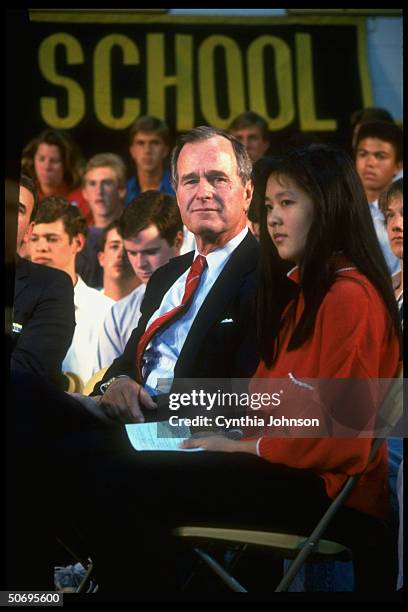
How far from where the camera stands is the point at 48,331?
3.68 metres

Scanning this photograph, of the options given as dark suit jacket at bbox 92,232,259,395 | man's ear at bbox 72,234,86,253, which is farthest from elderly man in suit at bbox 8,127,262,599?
man's ear at bbox 72,234,86,253

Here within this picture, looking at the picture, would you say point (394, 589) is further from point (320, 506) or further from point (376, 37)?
point (376, 37)

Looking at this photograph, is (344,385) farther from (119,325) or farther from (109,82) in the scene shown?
(109,82)

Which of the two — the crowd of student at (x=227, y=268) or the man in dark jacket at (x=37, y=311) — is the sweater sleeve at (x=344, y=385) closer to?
the crowd of student at (x=227, y=268)

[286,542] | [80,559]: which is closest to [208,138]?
[286,542]

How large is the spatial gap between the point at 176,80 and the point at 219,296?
0.90 metres

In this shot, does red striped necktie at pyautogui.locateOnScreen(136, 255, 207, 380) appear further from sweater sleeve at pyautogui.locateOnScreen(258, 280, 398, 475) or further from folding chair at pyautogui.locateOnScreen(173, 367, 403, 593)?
folding chair at pyautogui.locateOnScreen(173, 367, 403, 593)

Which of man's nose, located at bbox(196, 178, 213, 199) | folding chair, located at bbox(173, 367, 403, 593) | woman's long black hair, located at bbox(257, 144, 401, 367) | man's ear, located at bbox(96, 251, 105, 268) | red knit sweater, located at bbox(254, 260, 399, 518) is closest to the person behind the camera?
folding chair, located at bbox(173, 367, 403, 593)

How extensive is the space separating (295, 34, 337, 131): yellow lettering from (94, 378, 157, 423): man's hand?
123 cm

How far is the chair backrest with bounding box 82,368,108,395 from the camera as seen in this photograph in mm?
3619

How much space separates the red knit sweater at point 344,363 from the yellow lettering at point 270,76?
722 mm

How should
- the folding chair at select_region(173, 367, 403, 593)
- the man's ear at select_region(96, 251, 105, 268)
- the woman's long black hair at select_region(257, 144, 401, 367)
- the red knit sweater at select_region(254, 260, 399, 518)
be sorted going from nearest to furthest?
the folding chair at select_region(173, 367, 403, 593)
the red knit sweater at select_region(254, 260, 399, 518)
the woman's long black hair at select_region(257, 144, 401, 367)
the man's ear at select_region(96, 251, 105, 268)

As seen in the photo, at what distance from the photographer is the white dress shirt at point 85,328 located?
3.64 meters

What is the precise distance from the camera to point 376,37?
374cm
